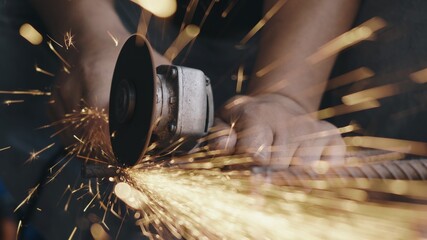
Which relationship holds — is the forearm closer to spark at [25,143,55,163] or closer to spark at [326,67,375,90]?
spark at [326,67,375,90]

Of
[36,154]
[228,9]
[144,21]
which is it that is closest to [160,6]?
[144,21]

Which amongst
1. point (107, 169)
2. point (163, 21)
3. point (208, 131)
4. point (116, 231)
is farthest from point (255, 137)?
point (163, 21)

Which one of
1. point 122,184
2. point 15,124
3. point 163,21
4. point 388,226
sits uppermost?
point 163,21

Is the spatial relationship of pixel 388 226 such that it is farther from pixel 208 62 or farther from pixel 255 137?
pixel 208 62

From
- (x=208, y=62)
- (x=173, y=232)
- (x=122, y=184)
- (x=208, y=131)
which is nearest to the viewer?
(x=208, y=131)

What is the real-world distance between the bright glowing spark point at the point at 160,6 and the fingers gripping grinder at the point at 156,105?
441 millimetres

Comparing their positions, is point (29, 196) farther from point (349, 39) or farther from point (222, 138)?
point (349, 39)

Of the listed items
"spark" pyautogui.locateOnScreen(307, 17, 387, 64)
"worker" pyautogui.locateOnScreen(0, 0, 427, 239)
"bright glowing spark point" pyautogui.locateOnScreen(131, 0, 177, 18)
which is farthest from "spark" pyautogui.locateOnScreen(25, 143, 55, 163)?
"spark" pyautogui.locateOnScreen(307, 17, 387, 64)

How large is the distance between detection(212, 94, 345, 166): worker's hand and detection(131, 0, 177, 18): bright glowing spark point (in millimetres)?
338

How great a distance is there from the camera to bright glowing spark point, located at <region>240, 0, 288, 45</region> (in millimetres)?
1181

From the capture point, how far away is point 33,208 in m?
1.16

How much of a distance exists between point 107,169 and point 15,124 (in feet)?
1.59

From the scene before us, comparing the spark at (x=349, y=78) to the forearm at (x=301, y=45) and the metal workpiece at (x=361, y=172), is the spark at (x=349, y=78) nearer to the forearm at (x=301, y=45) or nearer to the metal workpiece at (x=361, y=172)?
the forearm at (x=301, y=45)

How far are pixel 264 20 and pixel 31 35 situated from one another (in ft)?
1.73
